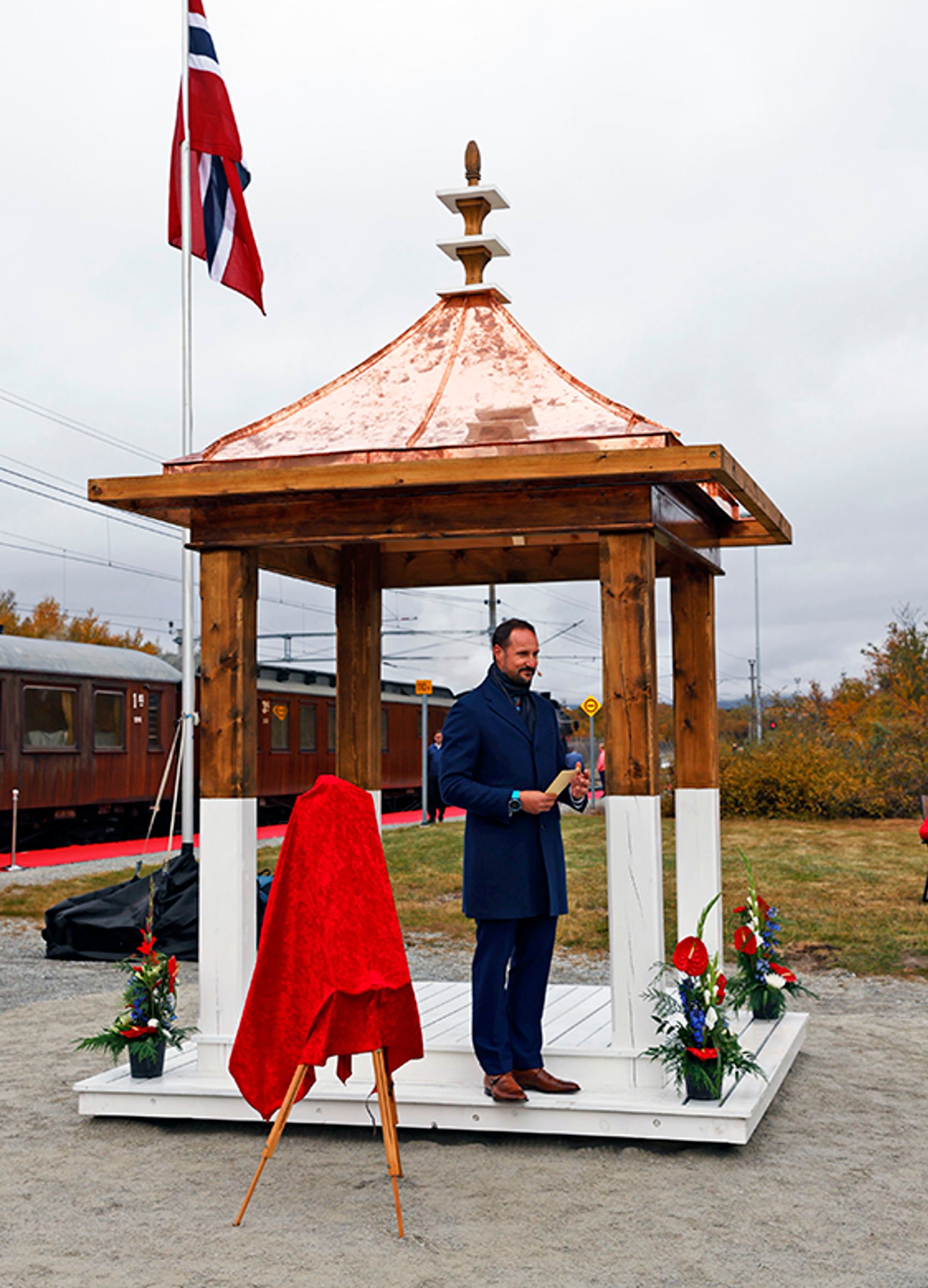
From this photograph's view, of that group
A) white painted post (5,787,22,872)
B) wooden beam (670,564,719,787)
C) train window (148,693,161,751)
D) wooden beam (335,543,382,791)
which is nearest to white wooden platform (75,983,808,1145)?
wooden beam (670,564,719,787)

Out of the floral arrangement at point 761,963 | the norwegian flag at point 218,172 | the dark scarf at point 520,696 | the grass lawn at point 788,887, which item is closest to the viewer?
the dark scarf at point 520,696

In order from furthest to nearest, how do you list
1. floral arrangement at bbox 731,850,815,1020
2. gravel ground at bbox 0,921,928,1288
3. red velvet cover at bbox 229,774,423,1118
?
floral arrangement at bbox 731,850,815,1020 → red velvet cover at bbox 229,774,423,1118 → gravel ground at bbox 0,921,928,1288

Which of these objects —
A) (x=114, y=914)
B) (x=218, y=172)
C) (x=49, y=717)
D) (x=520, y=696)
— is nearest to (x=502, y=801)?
(x=520, y=696)

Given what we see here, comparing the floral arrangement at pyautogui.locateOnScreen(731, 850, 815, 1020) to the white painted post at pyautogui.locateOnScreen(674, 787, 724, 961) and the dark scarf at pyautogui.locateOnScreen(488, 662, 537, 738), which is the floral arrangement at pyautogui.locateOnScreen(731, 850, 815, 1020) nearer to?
the white painted post at pyautogui.locateOnScreen(674, 787, 724, 961)

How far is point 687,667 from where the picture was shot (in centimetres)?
712

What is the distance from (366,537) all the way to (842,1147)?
10.1 feet

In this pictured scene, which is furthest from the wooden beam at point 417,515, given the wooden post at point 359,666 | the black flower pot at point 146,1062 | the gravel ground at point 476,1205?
the gravel ground at point 476,1205

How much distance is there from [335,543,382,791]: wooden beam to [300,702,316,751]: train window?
18.7 metres

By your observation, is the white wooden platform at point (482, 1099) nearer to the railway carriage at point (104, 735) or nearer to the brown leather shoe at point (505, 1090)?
the brown leather shoe at point (505, 1090)

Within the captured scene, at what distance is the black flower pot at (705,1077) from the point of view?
5.26 meters

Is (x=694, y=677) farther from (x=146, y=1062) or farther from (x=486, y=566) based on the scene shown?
(x=146, y=1062)

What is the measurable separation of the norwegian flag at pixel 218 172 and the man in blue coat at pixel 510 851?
334 inches

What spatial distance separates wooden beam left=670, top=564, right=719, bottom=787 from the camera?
711 centimetres

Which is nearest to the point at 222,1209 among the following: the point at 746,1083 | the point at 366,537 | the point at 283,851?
the point at 283,851
